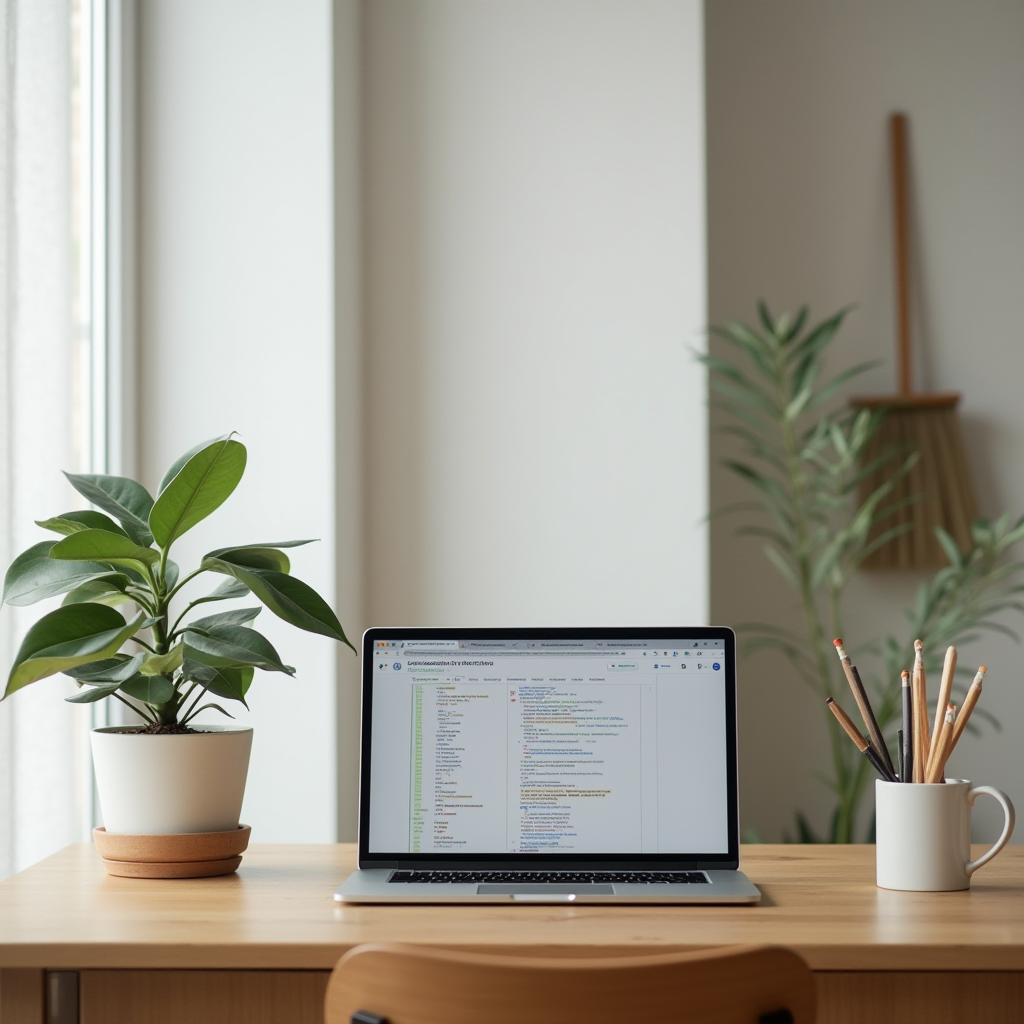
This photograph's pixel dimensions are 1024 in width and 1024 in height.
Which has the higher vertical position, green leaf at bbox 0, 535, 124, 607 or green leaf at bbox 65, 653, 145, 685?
green leaf at bbox 0, 535, 124, 607

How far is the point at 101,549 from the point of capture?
50.1 inches

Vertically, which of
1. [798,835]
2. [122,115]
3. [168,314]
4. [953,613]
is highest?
[122,115]

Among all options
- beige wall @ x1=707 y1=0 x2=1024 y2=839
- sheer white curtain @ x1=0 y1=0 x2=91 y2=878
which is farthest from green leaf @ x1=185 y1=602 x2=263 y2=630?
beige wall @ x1=707 y1=0 x2=1024 y2=839

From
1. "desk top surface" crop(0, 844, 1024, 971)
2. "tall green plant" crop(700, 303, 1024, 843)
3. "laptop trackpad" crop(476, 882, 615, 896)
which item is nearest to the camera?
"desk top surface" crop(0, 844, 1024, 971)

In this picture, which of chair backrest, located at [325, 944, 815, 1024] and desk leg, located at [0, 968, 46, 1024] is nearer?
chair backrest, located at [325, 944, 815, 1024]

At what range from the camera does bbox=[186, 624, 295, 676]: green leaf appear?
4.23 feet

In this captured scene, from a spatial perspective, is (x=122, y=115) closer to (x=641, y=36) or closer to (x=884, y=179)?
(x=641, y=36)

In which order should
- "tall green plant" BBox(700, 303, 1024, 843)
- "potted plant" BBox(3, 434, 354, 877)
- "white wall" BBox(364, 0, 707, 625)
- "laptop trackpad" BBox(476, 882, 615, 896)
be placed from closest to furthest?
"laptop trackpad" BBox(476, 882, 615, 896), "potted plant" BBox(3, 434, 354, 877), "white wall" BBox(364, 0, 707, 625), "tall green plant" BBox(700, 303, 1024, 843)

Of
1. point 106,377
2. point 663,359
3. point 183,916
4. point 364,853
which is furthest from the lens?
point 663,359

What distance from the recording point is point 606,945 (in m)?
1.01

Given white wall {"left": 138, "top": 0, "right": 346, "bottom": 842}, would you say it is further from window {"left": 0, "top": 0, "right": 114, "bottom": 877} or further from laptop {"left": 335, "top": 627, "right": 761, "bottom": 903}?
laptop {"left": 335, "top": 627, "right": 761, "bottom": 903}

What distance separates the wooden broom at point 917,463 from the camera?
9.63ft

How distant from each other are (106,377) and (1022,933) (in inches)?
70.3

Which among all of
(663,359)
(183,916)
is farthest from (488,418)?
(183,916)
